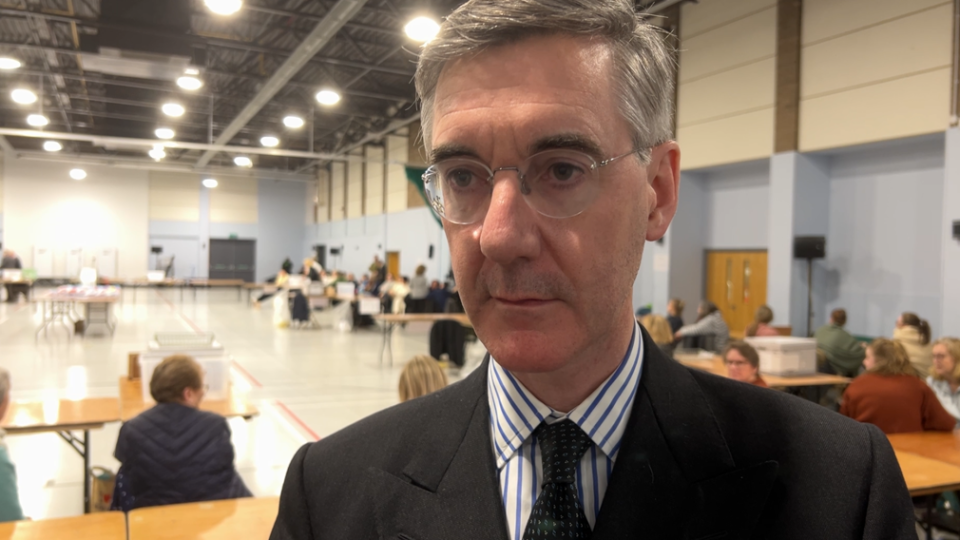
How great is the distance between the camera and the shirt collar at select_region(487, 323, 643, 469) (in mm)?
851

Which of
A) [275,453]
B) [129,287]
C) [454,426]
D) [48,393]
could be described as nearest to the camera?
[454,426]

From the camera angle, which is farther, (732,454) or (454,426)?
(454,426)

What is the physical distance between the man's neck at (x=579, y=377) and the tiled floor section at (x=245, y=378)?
14.9 ft

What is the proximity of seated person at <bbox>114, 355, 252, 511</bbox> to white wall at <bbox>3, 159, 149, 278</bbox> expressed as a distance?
30228mm

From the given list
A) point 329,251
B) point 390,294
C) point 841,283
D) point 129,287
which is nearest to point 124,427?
point 841,283

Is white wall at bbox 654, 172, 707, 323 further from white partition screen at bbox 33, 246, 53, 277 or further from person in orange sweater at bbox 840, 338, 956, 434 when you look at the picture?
white partition screen at bbox 33, 246, 53, 277

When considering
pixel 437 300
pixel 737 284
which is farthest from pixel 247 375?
pixel 737 284

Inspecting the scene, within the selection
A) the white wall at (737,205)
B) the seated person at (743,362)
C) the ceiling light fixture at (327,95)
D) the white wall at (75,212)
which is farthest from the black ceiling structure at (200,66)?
the white wall at (737,205)

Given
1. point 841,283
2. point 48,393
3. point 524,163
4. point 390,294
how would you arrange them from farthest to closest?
1. point 390,294
2. point 841,283
3. point 48,393
4. point 524,163

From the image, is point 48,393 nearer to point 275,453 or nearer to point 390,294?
point 275,453

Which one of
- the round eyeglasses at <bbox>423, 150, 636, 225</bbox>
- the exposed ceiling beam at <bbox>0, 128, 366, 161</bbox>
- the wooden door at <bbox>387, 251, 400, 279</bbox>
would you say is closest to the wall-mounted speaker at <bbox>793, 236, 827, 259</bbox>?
the round eyeglasses at <bbox>423, 150, 636, 225</bbox>

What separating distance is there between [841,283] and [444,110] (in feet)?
34.2

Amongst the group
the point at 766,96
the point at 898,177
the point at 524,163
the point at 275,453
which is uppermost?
the point at 766,96

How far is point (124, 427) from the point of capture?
340cm
